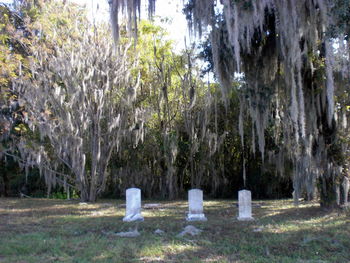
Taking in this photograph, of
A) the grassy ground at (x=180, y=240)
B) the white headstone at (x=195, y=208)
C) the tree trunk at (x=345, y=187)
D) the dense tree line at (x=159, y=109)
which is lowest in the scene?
the grassy ground at (x=180, y=240)

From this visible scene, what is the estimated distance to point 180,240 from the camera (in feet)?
24.2

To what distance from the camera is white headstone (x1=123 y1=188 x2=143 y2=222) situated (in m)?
10.3

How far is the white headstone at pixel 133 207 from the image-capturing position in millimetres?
10312

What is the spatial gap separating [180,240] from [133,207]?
3.36 meters

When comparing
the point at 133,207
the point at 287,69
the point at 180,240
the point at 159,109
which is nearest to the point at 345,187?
the point at 287,69

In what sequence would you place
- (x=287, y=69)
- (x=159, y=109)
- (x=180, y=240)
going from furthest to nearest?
(x=159, y=109) < (x=287, y=69) < (x=180, y=240)

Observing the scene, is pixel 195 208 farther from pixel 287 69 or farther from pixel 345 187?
pixel 287 69

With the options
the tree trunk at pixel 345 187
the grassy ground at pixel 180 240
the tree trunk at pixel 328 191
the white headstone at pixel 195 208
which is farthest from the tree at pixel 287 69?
the white headstone at pixel 195 208

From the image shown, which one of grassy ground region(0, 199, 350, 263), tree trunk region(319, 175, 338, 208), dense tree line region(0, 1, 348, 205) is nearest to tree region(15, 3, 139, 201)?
dense tree line region(0, 1, 348, 205)

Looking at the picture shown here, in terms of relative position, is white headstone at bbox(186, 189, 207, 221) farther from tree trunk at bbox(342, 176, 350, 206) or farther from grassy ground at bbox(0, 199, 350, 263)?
tree trunk at bbox(342, 176, 350, 206)

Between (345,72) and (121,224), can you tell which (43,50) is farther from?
(345,72)

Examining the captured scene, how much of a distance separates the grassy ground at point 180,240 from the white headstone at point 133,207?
1.03 ft

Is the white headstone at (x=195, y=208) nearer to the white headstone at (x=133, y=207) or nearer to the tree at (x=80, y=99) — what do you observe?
the white headstone at (x=133, y=207)

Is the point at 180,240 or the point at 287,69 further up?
the point at 287,69
